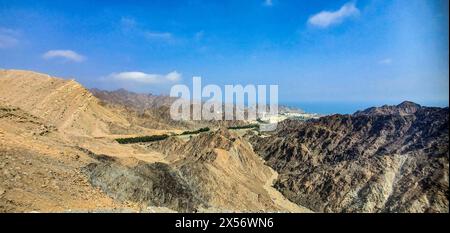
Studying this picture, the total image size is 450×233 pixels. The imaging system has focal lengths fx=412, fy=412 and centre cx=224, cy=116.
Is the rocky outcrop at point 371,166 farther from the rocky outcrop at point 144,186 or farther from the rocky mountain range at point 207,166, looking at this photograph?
the rocky outcrop at point 144,186

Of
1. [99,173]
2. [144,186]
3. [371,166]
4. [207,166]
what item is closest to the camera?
[99,173]

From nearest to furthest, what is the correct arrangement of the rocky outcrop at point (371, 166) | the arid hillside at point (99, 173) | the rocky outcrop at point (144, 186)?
the arid hillside at point (99, 173), the rocky outcrop at point (144, 186), the rocky outcrop at point (371, 166)

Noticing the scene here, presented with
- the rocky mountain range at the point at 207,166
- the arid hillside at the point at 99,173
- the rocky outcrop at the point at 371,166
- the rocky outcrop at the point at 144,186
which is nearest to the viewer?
the arid hillside at the point at 99,173

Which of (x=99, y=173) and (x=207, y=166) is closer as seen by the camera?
(x=99, y=173)

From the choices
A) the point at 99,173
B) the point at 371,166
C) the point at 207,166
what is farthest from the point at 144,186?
the point at 371,166

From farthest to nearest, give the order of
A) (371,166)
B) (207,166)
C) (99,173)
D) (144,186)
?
(371,166)
(207,166)
(144,186)
(99,173)

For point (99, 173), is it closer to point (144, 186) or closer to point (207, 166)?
point (144, 186)

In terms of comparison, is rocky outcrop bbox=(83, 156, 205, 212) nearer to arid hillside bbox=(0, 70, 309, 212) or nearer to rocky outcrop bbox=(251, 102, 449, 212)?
arid hillside bbox=(0, 70, 309, 212)

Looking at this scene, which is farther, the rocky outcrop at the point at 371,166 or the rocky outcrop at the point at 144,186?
the rocky outcrop at the point at 371,166

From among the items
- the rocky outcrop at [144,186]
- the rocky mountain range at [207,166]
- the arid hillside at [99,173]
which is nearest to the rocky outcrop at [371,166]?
the rocky mountain range at [207,166]
